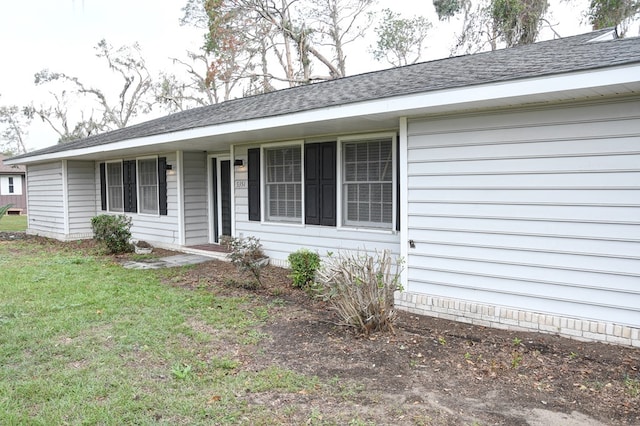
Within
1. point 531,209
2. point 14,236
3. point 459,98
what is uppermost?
point 459,98

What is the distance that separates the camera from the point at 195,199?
982 centimetres

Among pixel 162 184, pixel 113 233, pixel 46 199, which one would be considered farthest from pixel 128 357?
pixel 46 199

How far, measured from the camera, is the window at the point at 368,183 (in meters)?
6.18

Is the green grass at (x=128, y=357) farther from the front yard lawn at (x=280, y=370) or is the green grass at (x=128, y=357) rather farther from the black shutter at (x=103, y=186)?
the black shutter at (x=103, y=186)

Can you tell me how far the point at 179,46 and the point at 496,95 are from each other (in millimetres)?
26693

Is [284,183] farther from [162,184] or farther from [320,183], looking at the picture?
[162,184]

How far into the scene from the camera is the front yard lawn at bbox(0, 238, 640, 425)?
2.82 m

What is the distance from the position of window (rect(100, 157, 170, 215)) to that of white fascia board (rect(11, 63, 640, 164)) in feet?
13.5

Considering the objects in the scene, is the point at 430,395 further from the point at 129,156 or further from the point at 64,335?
the point at 129,156

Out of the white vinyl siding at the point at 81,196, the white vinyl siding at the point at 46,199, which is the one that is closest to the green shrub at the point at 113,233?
the white vinyl siding at the point at 81,196

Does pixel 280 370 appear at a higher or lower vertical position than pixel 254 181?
lower

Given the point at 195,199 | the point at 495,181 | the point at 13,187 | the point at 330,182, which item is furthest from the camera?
the point at 13,187

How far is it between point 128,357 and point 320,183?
13.2 feet

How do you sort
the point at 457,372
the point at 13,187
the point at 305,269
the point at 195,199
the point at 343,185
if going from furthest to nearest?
the point at 13,187
the point at 195,199
the point at 343,185
the point at 305,269
the point at 457,372
